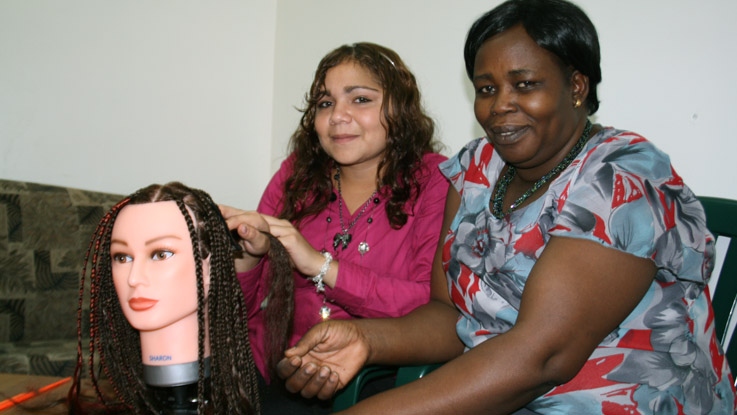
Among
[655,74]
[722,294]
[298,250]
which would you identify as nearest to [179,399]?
[298,250]

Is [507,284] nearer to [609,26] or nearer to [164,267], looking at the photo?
[164,267]

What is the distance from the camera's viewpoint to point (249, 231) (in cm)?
125

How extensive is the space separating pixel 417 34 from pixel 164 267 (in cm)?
164

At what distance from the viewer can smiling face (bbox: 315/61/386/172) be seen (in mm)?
1660

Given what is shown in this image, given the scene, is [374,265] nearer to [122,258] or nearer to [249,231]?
[249,231]

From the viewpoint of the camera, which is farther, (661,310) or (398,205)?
(398,205)

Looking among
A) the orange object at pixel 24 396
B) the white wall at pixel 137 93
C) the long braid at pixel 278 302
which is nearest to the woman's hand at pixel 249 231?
the long braid at pixel 278 302

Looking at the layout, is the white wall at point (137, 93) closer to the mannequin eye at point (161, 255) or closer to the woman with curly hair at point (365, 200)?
the woman with curly hair at point (365, 200)

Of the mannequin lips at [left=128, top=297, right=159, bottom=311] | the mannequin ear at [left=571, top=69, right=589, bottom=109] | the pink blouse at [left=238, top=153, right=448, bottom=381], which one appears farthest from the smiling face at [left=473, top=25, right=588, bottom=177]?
the mannequin lips at [left=128, top=297, right=159, bottom=311]

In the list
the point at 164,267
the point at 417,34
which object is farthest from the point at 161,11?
the point at 164,267

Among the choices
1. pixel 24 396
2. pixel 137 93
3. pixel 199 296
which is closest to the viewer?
pixel 199 296

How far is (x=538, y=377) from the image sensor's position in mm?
1009

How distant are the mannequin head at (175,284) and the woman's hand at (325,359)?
0.09 metres

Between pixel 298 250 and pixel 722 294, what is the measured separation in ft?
3.58
